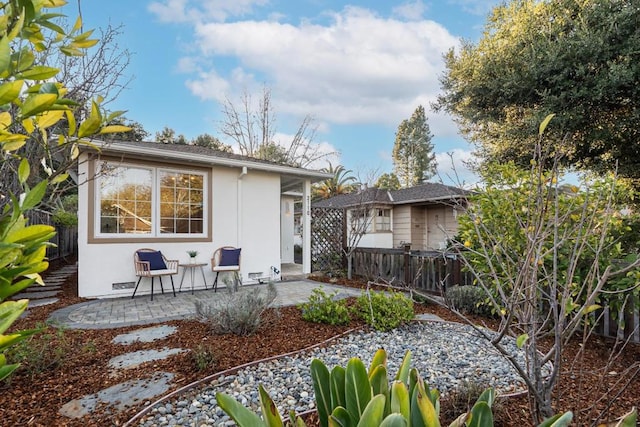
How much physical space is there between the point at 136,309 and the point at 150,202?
2282 millimetres

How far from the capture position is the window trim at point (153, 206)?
Result: 6.00 metres

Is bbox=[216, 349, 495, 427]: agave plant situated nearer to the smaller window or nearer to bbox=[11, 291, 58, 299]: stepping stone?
bbox=[11, 291, 58, 299]: stepping stone

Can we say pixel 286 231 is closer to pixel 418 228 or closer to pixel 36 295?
pixel 36 295

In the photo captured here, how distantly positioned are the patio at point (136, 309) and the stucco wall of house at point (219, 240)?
0.41 meters

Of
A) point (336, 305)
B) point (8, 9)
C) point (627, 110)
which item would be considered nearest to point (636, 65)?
point (627, 110)

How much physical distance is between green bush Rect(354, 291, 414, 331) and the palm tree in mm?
16346

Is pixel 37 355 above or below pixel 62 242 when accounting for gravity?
below

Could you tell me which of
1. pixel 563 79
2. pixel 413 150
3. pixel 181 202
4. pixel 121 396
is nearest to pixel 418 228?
pixel 563 79

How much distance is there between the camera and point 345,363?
3199mm

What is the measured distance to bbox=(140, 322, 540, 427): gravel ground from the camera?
92.9 inches

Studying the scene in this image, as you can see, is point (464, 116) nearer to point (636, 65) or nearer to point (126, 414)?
point (636, 65)

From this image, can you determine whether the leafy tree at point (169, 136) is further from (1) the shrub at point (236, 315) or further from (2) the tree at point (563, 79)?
(1) the shrub at point (236, 315)

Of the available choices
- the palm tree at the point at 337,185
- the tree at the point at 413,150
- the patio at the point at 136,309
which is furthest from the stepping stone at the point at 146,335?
the tree at the point at 413,150

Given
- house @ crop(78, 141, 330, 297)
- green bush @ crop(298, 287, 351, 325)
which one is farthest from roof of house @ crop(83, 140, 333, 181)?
green bush @ crop(298, 287, 351, 325)
